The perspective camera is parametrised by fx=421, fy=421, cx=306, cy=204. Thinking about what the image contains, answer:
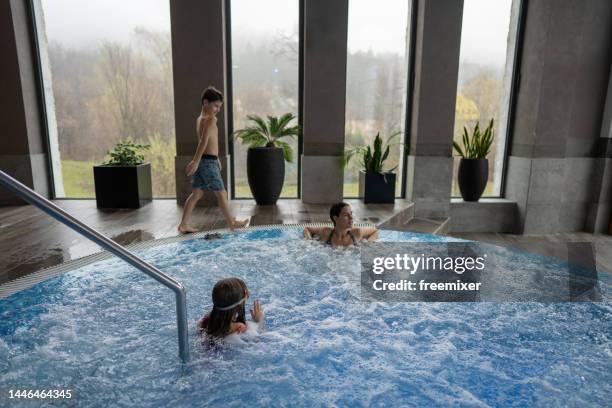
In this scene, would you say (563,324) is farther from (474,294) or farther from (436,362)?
(436,362)

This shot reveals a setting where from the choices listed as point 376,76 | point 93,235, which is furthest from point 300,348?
point 376,76

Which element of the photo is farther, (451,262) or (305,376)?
(451,262)

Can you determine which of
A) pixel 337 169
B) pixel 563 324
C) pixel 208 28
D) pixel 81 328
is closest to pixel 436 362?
pixel 563 324

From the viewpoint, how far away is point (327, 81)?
6.62 m

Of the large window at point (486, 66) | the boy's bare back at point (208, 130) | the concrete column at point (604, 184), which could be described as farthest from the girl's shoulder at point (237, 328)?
the concrete column at point (604, 184)

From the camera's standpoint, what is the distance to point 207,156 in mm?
4305

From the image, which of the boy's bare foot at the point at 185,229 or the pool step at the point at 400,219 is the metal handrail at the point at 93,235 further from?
the pool step at the point at 400,219

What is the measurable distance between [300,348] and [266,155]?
12.7 feet

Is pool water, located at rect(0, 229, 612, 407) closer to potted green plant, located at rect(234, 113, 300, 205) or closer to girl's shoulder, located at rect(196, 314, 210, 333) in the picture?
girl's shoulder, located at rect(196, 314, 210, 333)

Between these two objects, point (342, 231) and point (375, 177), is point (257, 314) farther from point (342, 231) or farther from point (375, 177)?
point (375, 177)

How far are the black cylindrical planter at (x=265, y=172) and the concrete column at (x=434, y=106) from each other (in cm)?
226

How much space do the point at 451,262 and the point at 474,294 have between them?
2.19ft

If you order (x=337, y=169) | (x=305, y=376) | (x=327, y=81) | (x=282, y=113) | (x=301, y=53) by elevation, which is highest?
(x=301, y=53)

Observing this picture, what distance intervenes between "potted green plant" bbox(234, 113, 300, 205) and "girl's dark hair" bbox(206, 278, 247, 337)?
3.79 meters
